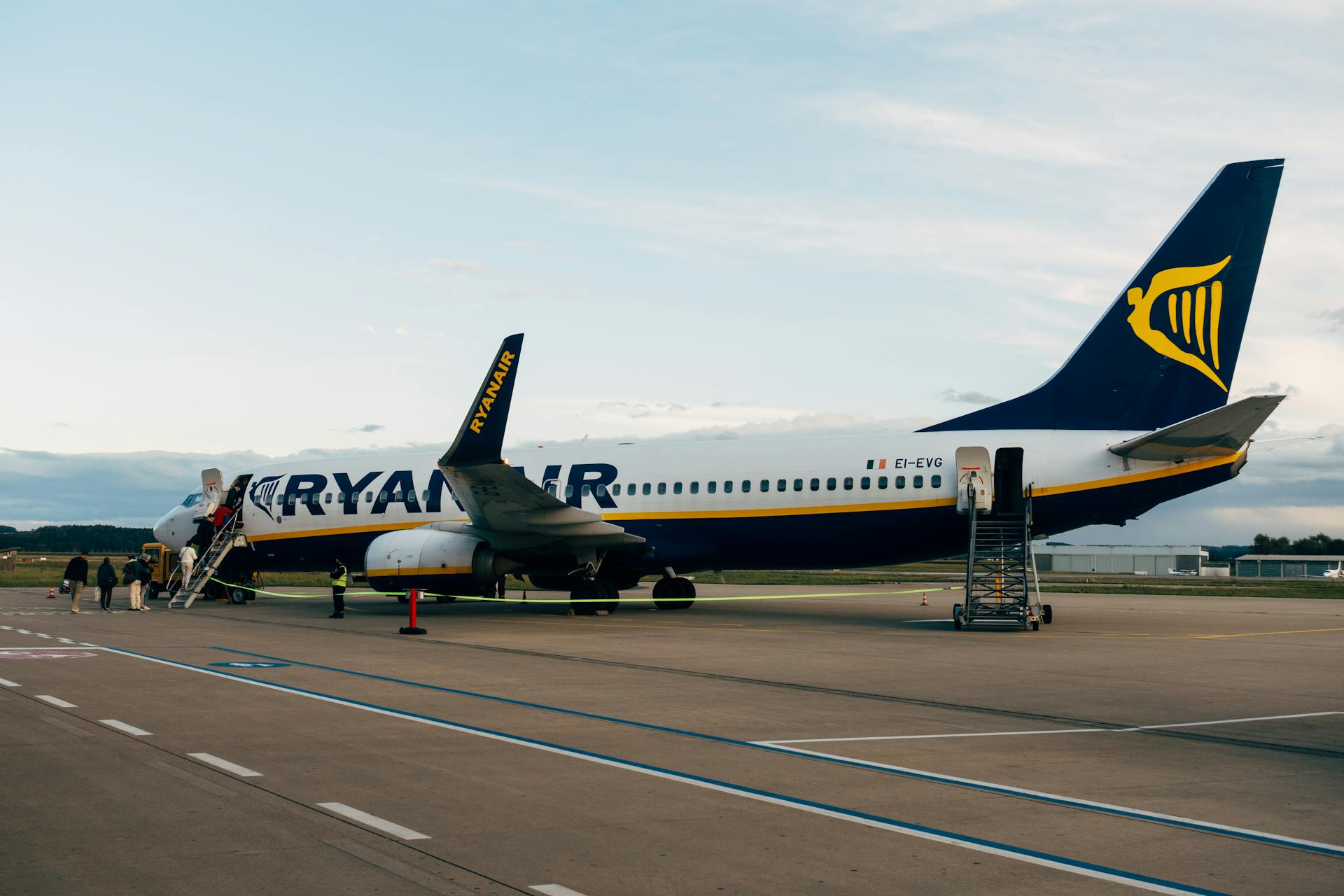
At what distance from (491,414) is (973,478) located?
31.8 ft

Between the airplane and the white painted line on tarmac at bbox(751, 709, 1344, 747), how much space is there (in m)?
9.16

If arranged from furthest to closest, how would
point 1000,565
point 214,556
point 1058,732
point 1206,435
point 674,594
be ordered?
point 214,556
point 674,594
point 1000,565
point 1206,435
point 1058,732

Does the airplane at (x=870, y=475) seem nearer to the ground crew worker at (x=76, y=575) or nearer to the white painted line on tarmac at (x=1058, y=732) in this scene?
the ground crew worker at (x=76, y=575)

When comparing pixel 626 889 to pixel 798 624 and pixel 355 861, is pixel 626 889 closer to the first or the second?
pixel 355 861

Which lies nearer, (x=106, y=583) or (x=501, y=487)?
(x=501, y=487)

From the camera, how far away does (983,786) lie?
7.75 m

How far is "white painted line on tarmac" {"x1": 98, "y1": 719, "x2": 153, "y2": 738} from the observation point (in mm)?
9555

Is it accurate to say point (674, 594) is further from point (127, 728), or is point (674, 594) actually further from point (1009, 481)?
point (127, 728)

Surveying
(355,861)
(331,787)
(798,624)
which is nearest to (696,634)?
(798,624)

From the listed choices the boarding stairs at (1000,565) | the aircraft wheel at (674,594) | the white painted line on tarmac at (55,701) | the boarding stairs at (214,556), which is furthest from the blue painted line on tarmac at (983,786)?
the boarding stairs at (214,556)

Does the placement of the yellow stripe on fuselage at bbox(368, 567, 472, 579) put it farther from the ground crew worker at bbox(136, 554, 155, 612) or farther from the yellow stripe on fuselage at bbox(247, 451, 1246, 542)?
the ground crew worker at bbox(136, 554, 155, 612)

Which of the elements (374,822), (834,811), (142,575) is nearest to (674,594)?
(142,575)

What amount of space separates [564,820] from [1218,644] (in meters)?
16.4

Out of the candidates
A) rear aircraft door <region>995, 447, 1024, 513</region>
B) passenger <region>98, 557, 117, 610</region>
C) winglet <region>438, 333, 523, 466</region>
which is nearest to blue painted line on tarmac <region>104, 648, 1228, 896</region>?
winglet <region>438, 333, 523, 466</region>
